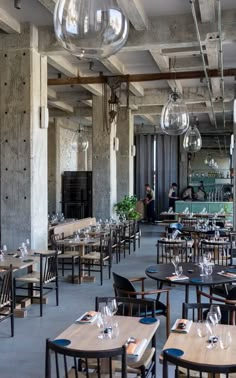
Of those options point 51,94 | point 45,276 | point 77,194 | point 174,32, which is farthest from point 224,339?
point 77,194

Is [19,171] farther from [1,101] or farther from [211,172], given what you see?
[211,172]

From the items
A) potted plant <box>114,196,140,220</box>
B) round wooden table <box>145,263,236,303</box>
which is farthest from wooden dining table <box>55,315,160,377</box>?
potted plant <box>114,196,140,220</box>

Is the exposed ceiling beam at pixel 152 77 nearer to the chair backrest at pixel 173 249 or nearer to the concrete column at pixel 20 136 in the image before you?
the concrete column at pixel 20 136

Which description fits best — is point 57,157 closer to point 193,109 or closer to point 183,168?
point 193,109

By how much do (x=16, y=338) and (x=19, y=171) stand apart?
3.27 meters

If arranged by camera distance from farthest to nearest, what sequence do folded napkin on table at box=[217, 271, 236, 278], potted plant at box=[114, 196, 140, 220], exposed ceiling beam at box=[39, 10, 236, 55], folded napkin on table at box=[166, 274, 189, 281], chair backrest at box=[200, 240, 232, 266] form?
potted plant at box=[114, 196, 140, 220], chair backrest at box=[200, 240, 232, 266], exposed ceiling beam at box=[39, 10, 236, 55], folded napkin on table at box=[217, 271, 236, 278], folded napkin on table at box=[166, 274, 189, 281]

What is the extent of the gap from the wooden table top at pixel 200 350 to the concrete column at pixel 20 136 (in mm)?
4891

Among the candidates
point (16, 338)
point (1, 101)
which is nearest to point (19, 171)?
point (1, 101)

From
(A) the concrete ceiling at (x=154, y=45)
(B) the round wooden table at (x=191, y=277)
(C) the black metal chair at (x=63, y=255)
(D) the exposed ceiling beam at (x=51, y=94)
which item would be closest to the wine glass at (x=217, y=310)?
(B) the round wooden table at (x=191, y=277)

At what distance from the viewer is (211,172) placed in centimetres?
2038

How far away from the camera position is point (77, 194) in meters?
16.7

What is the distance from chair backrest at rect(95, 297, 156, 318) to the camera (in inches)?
146

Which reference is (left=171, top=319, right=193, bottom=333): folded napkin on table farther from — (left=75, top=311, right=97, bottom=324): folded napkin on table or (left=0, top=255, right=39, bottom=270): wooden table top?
(left=0, top=255, right=39, bottom=270): wooden table top

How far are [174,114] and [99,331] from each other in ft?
15.5
